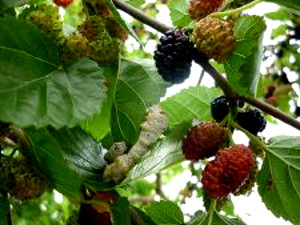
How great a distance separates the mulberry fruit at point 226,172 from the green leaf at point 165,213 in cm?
14

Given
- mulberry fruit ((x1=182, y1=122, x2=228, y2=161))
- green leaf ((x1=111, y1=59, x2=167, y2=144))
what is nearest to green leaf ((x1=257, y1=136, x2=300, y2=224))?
mulberry fruit ((x1=182, y1=122, x2=228, y2=161))

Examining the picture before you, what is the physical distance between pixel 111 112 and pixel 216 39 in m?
0.28

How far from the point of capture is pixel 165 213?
41.9 inches

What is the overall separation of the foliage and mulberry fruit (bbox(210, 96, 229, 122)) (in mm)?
19

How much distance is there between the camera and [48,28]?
93 cm

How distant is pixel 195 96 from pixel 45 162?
0.41 meters

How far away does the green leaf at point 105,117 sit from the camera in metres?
1.12

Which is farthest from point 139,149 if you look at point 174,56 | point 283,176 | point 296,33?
point 296,33

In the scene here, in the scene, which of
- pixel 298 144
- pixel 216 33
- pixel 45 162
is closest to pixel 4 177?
pixel 45 162

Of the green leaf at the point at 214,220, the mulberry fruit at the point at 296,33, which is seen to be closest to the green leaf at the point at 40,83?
the green leaf at the point at 214,220

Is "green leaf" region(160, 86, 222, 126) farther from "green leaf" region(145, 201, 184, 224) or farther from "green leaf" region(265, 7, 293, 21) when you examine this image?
"green leaf" region(265, 7, 293, 21)

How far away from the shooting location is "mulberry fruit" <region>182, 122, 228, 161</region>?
0.92 m

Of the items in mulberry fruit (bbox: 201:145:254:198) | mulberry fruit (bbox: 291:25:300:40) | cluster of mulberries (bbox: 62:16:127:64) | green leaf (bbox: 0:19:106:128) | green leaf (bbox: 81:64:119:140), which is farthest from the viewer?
mulberry fruit (bbox: 291:25:300:40)

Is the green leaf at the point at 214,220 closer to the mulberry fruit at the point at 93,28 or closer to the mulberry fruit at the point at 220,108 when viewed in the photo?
the mulberry fruit at the point at 220,108
